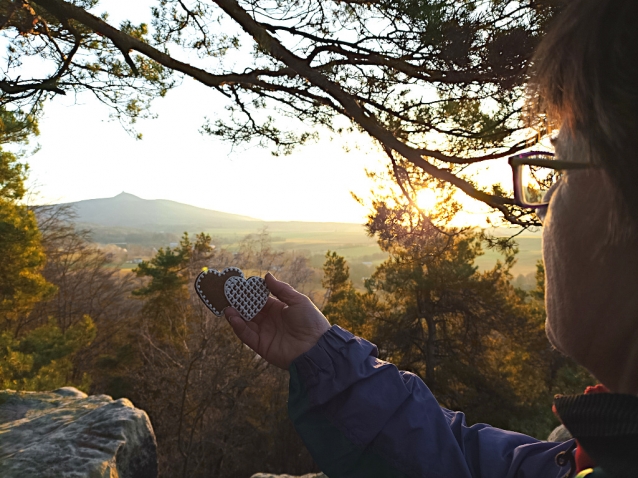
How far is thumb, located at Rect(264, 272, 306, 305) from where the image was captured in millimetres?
1178

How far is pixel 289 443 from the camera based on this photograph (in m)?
12.6

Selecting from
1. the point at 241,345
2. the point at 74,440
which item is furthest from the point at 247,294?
the point at 241,345

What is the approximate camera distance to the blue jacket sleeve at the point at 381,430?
2.94ft

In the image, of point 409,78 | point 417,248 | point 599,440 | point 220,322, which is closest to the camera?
point 599,440

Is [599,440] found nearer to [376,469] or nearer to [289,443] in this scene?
[376,469]

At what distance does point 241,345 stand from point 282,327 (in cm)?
1032

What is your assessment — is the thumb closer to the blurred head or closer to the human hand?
the human hand

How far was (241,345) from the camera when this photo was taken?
11.0 meters

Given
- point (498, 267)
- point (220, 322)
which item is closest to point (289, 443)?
point (220, 322)

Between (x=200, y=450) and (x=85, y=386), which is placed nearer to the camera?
(x=85, y=386)

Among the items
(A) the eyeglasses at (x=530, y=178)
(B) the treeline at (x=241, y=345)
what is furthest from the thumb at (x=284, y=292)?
(B) the treeline at (x=241, y=345)

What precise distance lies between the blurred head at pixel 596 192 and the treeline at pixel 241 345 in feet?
23.0

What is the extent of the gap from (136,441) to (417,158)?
10.1ft

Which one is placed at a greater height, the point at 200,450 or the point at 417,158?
the point at 417,158
